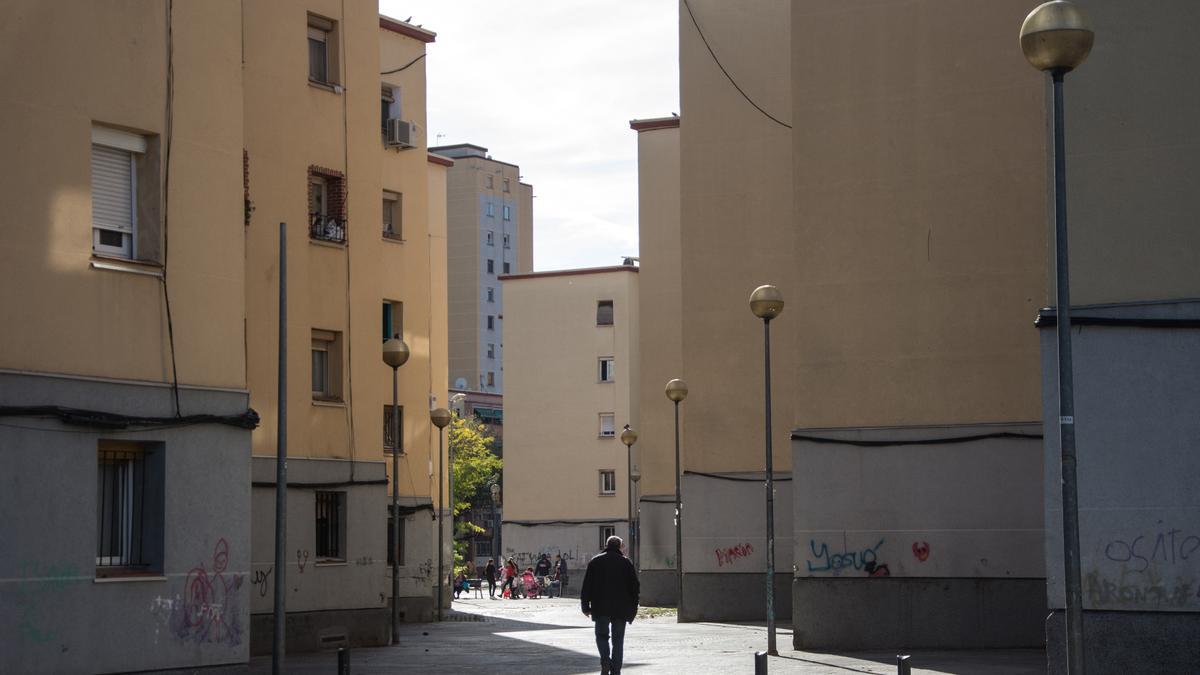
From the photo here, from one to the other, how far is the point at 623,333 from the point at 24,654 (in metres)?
49.4

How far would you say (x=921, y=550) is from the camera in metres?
22.8

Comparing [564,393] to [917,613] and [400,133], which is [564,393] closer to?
[400,133]

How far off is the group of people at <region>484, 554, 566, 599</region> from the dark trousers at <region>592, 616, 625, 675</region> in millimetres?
42252

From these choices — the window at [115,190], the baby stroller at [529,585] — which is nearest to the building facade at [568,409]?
the baby stroller at [529,585]

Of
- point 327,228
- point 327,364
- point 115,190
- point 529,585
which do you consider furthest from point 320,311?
point 529,585

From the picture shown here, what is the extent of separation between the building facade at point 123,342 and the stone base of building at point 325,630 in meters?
7.14

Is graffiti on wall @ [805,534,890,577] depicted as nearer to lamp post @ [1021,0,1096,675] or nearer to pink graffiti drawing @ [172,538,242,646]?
pink graffiti drawing @ [172,538,242,646]

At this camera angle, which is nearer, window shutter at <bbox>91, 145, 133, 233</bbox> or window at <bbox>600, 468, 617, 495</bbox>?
window shutter at <bbox>91, 145, 133, 233</bbox>

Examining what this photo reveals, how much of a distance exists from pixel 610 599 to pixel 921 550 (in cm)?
689

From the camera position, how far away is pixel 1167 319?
15.1 meters

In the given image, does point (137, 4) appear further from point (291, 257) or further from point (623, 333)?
point (623, 333)

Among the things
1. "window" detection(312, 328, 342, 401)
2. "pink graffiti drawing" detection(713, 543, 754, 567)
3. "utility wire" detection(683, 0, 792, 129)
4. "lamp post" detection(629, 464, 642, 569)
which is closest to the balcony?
"window" detection(312, 328, 342, 401)

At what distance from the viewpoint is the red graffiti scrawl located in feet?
74.5

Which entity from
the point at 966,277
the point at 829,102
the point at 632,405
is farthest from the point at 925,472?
the point at 632,405
